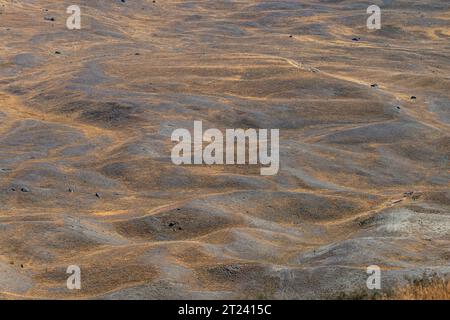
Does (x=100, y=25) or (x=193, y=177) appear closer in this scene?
(x=193, y=177)

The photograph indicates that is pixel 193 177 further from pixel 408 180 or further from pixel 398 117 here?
pixel 398 117

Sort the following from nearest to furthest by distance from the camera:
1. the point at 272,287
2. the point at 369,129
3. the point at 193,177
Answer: the point at 272,287 < the point at 193,177 < the point at 369,129

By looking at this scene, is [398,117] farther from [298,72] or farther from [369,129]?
[298,72]

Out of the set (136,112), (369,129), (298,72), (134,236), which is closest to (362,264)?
(134,236)

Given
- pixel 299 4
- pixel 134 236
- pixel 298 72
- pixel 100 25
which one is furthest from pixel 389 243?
pixel 299 4

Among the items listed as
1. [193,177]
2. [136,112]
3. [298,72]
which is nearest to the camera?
[193,177]
